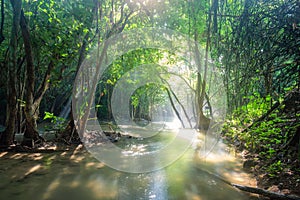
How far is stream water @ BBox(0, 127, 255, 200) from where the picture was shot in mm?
4035

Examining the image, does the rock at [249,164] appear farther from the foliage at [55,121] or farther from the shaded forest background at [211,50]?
the foliage at [55,121]

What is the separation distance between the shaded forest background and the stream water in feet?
2.98

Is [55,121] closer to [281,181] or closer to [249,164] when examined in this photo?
[249,164]

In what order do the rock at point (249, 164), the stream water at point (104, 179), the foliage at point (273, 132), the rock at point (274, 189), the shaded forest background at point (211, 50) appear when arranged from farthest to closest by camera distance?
the rock at point (249, 164)
the stream water at point (104, 179)
the rock at point (274, 189)
the foliage at point (273, 132)
the shaded forest background at point (211, 50)

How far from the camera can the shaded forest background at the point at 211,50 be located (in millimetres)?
3531

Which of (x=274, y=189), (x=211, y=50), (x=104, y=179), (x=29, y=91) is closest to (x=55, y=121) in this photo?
(x=29, y=91)

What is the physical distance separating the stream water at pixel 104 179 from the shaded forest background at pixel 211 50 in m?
0.91

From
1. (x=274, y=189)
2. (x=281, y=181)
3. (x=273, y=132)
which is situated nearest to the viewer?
(x=274, y=189)

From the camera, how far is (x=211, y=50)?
20.3ft

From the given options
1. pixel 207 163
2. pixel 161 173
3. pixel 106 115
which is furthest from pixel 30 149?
pixel 106 115

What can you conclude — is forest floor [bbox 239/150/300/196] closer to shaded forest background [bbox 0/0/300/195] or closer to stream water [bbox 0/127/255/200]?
shaded forest background [bbox 0/0/300/195]

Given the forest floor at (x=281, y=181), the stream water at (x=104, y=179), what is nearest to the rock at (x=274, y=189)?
the forest floor at (x=281, y=181)

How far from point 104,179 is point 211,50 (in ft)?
12.8

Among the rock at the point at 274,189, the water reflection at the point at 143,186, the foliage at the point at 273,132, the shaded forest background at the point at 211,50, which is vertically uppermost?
the shaded forest background at the point at 211,50
